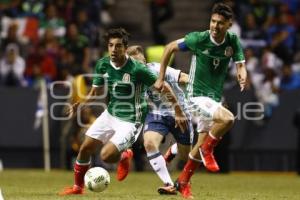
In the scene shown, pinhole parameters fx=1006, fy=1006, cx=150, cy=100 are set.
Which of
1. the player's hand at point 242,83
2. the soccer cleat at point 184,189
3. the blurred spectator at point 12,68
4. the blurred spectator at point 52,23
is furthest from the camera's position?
the blurred spectator at point 52,23

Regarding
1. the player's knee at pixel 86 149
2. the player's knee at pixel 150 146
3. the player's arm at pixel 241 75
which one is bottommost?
the player's knee at pixel 150 146

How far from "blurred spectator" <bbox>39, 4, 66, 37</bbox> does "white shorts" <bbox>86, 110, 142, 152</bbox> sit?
11.2 m

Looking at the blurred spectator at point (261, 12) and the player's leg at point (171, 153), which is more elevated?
the blurred spectator at point (261, 12)

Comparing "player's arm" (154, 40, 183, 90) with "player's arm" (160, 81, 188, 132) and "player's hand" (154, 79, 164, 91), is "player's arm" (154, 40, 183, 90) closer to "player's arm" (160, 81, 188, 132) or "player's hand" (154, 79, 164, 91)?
"player's hand" (154, 79, 164, 91)

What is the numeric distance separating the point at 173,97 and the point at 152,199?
1383 mm

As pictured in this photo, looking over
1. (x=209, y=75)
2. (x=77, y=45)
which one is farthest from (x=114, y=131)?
(x=77, y=45)

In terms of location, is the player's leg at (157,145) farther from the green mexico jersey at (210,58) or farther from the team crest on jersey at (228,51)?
the team crest on jersey at (228,51)

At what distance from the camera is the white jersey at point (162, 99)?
14.4 meters

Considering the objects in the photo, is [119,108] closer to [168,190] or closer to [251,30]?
[168,190]

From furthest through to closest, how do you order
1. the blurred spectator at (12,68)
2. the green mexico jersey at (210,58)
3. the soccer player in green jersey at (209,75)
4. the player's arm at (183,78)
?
the blurred spectator at (12,68) < the player's arm at (183,78) < the green mexico jersey at (210,58) < the soccer player in green jersey at (209,75)

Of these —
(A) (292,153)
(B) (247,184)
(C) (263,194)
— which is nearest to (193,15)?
(A) (292,153)

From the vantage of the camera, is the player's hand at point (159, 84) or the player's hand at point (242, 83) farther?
the player's hand at point (159, 84)

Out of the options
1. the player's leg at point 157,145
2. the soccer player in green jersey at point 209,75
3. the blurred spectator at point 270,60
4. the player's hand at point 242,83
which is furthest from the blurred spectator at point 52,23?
the player's hand at point 242,83

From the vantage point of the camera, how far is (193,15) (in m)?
26.7
